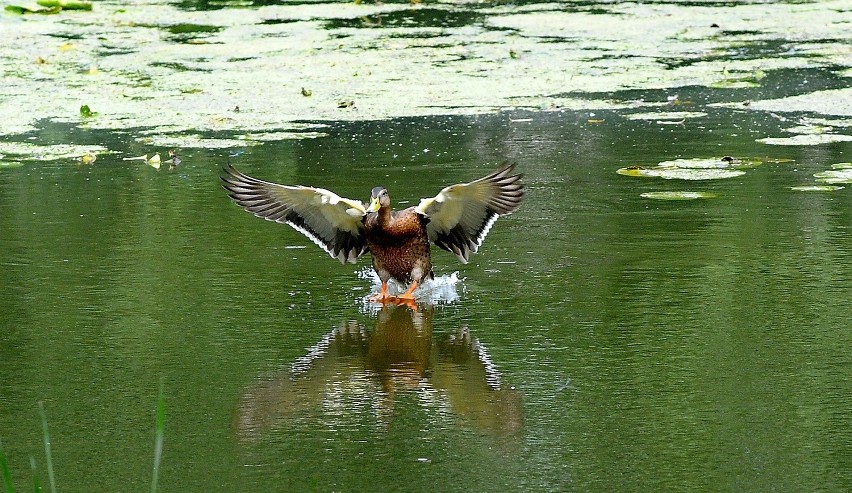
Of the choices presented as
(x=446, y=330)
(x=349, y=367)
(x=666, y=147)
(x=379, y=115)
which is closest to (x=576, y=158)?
(x=666, y=147)

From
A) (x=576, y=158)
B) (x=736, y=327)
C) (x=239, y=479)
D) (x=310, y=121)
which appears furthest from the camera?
(x=310, y=121)

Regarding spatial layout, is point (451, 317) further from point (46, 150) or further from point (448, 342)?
point (46, 150)

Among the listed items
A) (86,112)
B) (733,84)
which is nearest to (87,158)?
(86,112)

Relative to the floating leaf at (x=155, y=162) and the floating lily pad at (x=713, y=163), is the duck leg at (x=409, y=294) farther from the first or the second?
the floating leaf at (x=155, y=162)

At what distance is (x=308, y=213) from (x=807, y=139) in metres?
4.07

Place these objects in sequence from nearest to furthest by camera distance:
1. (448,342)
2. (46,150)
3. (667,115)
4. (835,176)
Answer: (448,342)
(835,176)
(46,150)
(667,115)

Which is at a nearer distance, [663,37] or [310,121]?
[310,121]

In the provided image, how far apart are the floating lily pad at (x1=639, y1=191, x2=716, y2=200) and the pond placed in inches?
0.9

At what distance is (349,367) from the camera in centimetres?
496

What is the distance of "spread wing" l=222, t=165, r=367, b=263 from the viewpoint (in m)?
6.30

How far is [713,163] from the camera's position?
28.0 ft

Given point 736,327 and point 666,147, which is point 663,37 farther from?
point 736,327

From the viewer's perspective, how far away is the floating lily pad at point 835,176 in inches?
314

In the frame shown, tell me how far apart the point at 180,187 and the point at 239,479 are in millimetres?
4814
